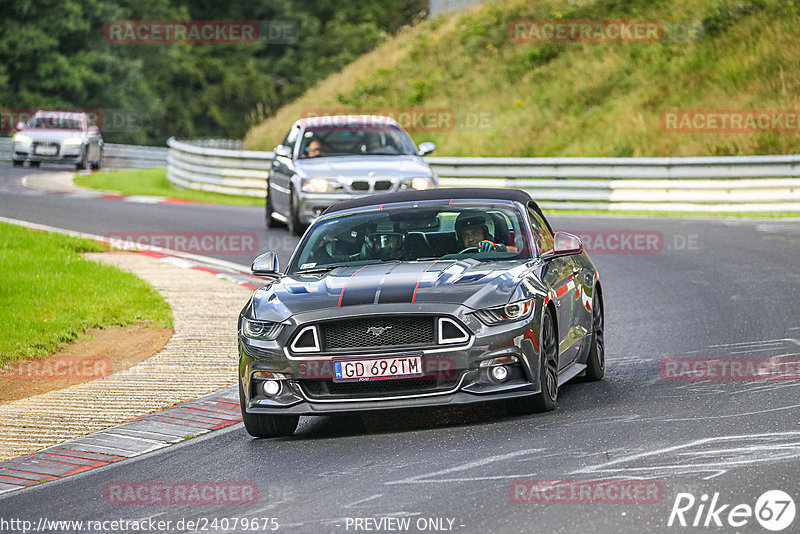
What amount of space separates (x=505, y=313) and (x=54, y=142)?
31.6 meters

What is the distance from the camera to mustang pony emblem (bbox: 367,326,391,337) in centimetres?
810

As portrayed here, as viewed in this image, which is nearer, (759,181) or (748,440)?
(748,440)

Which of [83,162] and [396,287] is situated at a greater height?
[396,287]

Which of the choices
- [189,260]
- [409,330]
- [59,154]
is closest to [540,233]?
[409,330]

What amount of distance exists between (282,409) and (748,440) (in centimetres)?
276

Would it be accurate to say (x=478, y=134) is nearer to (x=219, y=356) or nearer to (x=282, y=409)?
(x=219, y=356)

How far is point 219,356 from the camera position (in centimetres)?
1145

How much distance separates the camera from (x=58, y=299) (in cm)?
1416

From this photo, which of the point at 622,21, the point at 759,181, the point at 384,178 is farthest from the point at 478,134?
the point at 384,178

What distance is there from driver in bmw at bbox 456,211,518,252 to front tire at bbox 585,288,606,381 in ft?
3.68

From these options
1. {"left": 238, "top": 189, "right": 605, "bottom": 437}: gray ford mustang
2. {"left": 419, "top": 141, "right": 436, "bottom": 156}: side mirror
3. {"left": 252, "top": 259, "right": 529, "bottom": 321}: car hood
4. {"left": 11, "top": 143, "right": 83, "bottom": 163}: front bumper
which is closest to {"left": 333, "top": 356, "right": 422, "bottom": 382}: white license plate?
{"left": 238, "top": 189, "right": 605, "bottom": 437}: gray ford mustang

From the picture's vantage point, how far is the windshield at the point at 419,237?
30.5ft

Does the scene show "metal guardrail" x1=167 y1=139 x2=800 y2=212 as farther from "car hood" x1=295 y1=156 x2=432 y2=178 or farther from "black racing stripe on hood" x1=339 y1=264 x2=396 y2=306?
"black racing stripe on hood" x1=339 y1=264 x2=396 y2=306

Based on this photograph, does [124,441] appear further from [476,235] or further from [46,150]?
[46,150]
